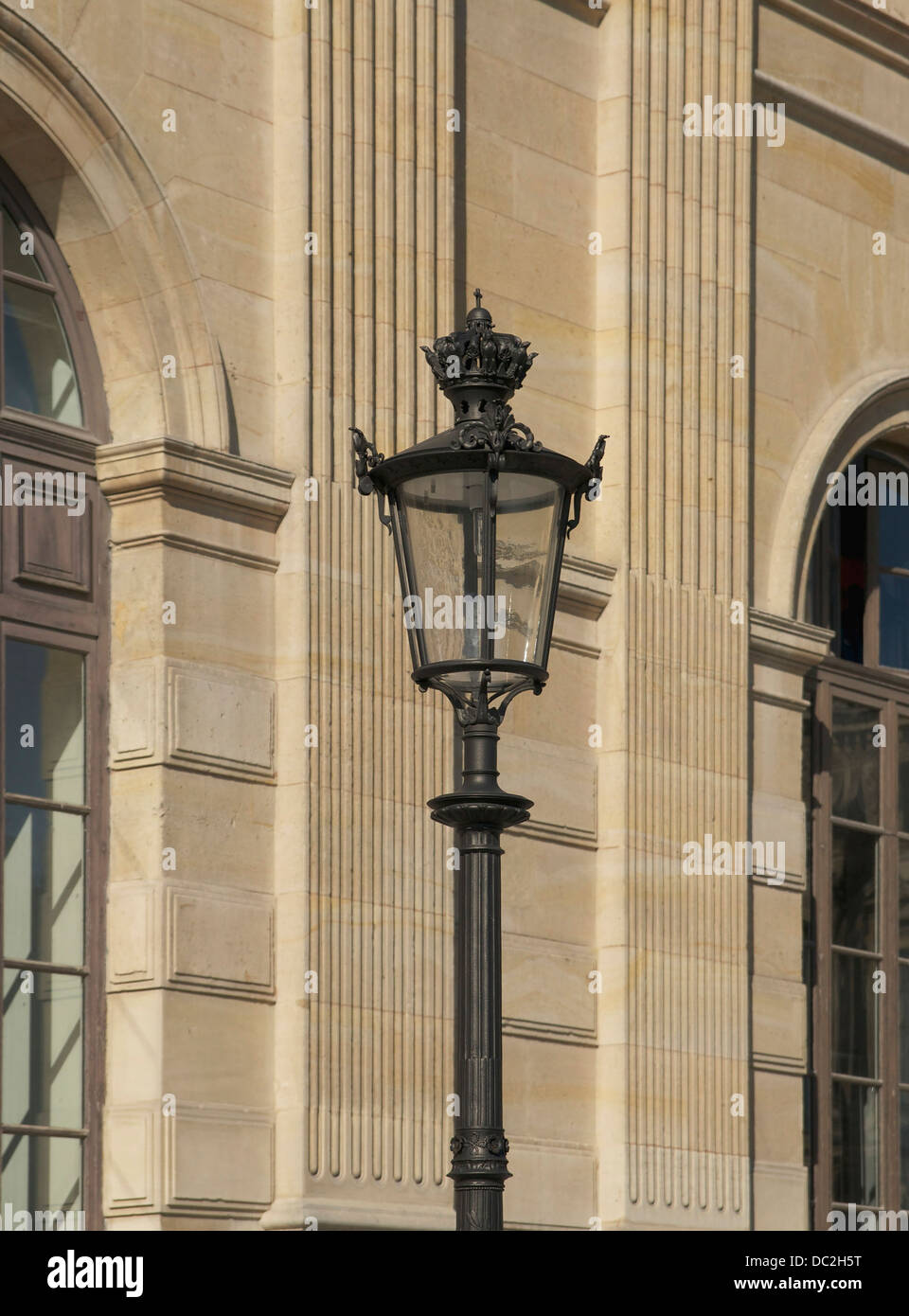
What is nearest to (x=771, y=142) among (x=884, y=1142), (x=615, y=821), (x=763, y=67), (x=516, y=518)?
(x=763, y=67)

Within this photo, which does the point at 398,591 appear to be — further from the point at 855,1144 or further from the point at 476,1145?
the point at 855,1144

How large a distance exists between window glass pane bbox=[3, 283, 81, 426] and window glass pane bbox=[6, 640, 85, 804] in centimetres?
119

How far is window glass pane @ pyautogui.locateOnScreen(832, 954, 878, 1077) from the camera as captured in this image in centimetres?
1736

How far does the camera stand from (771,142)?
56.6ft

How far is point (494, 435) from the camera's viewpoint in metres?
8.80

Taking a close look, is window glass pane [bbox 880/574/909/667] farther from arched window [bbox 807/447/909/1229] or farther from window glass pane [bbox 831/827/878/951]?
window glass pane [bbox 831/827/878/951]

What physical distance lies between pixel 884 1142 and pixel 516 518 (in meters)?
9.84

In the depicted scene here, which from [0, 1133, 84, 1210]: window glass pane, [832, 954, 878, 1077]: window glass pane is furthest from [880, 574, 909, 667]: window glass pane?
[0, 1133, 84, 1210]: window glass pane

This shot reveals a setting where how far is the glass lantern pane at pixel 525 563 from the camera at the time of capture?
8.78m

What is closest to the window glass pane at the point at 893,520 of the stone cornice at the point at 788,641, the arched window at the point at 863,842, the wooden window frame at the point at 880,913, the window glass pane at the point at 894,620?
the arched window at the point at 863,842

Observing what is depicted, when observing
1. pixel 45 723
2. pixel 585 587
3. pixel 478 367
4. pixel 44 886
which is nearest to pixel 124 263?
pixel 45 723
